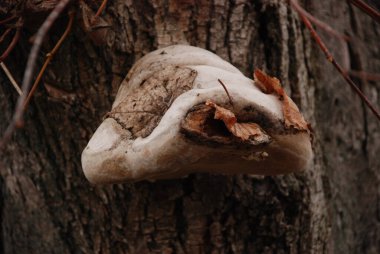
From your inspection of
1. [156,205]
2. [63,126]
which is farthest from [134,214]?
[63,126]

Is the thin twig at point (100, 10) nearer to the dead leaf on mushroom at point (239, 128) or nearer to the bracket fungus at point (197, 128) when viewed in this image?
the bracket fungus at point (197, 128)

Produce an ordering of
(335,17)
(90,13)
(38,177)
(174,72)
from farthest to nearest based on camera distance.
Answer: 1. (335,17)
2. (38,177)
3. (90,13)
4. (174,72)

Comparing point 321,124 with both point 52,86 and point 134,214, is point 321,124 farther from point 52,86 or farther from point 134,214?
point 52,86

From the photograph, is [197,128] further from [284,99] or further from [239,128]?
[284,99]

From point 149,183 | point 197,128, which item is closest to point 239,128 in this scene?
point 197,128

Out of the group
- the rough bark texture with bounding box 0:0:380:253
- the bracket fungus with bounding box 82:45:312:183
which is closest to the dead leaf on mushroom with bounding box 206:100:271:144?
the bracket fungus with bounding box 82:45:312:183

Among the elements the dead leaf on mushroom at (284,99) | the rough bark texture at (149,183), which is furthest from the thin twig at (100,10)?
the dead leaf on mushroom at (284,99)

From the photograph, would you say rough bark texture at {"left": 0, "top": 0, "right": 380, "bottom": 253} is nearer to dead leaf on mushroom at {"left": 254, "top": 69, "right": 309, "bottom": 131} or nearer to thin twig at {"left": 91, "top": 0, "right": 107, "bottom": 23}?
thin twig at {"left": 91, "top": 0, "right": 107, "bottom": 23}
